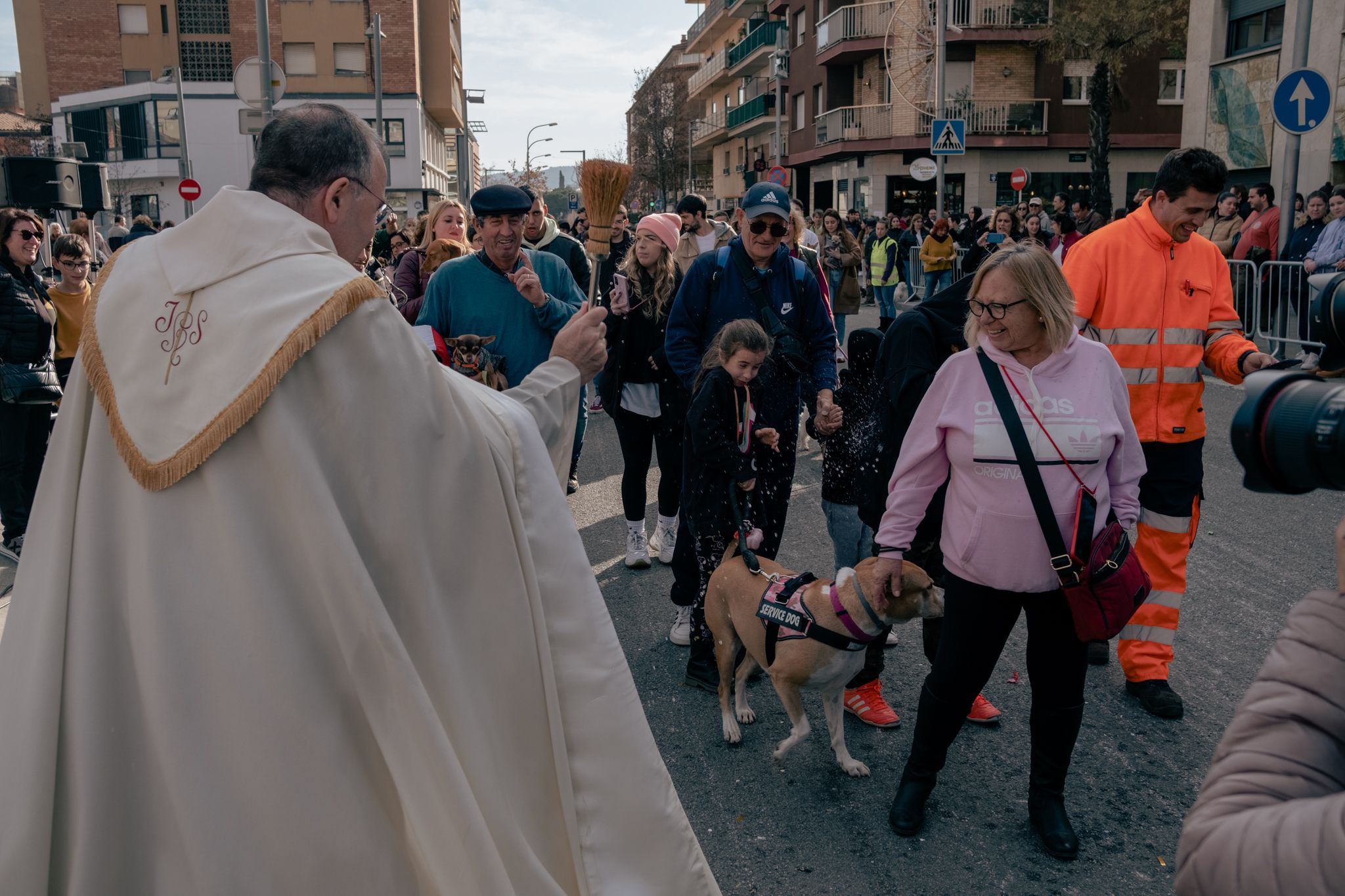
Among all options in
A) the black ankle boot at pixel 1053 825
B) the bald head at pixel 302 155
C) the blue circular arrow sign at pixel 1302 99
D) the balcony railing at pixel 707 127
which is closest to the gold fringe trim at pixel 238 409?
the bald head at pixel 302 155

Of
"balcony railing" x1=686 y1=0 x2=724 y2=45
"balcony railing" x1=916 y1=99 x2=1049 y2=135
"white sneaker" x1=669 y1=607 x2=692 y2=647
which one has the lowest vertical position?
"white sneaker" x1=669 y1=607 x2=692 y2=647

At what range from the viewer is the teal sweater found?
5.10 m

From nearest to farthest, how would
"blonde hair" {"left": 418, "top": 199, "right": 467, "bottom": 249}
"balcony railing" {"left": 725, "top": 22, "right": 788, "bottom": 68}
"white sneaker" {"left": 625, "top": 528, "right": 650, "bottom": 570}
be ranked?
"white sneaker" {"left": 625, "top": 528, "right": 650, "bottom": 570}
"blonde hair" {"left": 418, "top": 199, "right": 467, "bottom": 249}
"balcony railing" {"left": 725, "top": 22, "right": 788, "bottom": 68}

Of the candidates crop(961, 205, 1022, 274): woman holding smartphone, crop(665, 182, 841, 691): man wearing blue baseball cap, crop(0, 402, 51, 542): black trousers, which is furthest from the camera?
crop(961, 205, 1022, 274): woman holding smartphone

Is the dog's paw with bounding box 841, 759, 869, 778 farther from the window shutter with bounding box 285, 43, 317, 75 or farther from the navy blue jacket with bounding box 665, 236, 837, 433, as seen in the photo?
the window shutter with bounding box 285, 43, 317, 75

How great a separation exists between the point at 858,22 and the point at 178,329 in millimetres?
42637

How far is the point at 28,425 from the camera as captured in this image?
7.02m

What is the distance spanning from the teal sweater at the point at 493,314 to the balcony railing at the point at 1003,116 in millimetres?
35923

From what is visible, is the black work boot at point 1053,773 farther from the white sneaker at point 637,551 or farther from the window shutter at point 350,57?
the window shutter at point 350,57

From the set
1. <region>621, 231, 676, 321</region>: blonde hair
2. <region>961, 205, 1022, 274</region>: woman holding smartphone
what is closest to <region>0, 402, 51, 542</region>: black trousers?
<region>621, 231, 676, 321</region>: blonde hair

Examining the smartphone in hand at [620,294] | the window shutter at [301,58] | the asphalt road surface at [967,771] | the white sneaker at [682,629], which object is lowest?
the asphalt road surface at [967,771]

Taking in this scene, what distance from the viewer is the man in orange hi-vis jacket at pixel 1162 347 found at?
14.8 ft

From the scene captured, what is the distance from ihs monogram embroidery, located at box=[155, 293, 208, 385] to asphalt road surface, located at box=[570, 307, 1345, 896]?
226 centimetres

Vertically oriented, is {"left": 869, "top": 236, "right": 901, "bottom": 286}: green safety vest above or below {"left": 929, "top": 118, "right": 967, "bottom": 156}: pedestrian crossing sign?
below
